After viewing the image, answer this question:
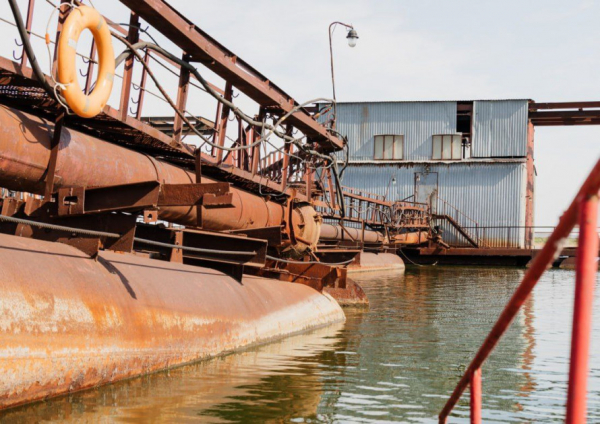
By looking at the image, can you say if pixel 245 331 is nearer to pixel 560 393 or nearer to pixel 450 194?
pixel 560 393

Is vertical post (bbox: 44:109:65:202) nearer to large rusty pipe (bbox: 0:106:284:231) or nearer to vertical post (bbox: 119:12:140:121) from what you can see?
large rusty pipe (bbox: 0:106:284:231)

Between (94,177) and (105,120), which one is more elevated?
(105,120)

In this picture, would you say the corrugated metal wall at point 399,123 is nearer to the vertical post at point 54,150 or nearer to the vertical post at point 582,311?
the vertical post at point 54,150

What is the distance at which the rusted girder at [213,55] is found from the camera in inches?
314

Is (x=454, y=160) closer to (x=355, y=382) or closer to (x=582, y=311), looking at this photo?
(x=355, y=382)

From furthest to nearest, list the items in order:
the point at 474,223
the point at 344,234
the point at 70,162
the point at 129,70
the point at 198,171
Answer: the point at 474,223 < the point at 344,234 < the point at 198,171 < the point at 129,70 < the point at 70,162

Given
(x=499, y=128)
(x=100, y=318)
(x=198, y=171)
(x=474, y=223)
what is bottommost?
(x=100, y=318)

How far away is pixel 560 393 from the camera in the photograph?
6523 millimetres

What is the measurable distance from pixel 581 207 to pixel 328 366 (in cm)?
638

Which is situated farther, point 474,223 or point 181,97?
point 474,223

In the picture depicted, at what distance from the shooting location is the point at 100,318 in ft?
18.9

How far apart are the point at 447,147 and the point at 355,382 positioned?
1324 inches

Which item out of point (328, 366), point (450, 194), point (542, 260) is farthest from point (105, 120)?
point (450, 194)

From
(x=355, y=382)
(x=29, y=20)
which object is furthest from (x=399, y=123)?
(x=29, y=20)
